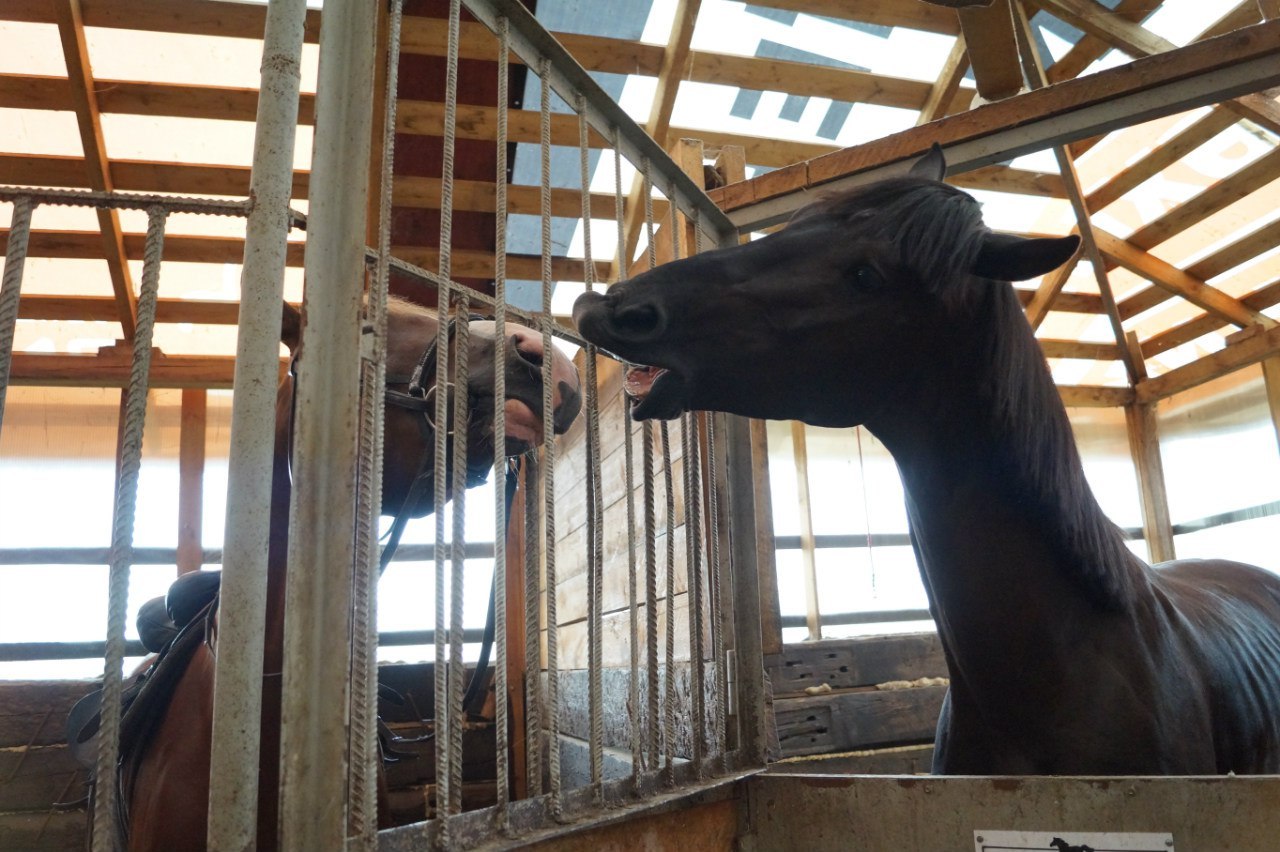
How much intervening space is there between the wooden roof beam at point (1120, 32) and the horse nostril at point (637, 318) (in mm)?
5297

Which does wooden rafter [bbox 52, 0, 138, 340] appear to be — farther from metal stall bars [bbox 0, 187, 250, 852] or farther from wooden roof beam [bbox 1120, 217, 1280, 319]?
wooden roof beam [bbox 1120, 217, 1280, 319]

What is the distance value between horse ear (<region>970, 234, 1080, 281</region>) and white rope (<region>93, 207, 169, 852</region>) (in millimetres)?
1061

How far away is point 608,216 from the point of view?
18.0 ft

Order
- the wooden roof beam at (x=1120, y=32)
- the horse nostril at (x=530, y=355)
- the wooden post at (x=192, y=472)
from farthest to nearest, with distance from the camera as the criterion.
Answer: the wooden post at (x=192, y=472) → the wooden roof beam at (x=1120, y=32) → the horse nostril at (x=530, y=355)

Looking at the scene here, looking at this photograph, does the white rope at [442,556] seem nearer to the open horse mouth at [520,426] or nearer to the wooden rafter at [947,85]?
the open horse mouth at [520,426]

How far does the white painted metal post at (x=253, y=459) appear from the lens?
0.73 m

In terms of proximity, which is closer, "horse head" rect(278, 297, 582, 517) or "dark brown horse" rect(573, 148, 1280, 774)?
"dark brown horse" rect(573, 148, 1280, 774)

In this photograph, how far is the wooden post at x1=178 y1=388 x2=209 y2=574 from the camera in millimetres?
5929

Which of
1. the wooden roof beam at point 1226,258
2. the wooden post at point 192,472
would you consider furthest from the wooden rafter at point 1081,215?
the wooden post at point 192,472

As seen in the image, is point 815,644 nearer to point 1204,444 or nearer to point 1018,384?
point 1018,384

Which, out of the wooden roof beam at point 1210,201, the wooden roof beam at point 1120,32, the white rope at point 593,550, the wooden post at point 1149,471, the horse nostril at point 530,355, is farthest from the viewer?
the wooden post at point 1149,471

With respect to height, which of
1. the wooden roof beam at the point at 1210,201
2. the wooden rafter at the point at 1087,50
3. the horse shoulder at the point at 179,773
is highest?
the wooden rafter at the point at 1087,50

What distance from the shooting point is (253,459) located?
78 cm

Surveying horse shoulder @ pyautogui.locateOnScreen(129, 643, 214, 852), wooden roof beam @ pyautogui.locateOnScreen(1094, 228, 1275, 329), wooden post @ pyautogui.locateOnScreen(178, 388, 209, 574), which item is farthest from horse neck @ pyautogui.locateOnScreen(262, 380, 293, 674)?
wooden roof beam @ pyautogui.locateOnScreen(1094, 228, 1275, 329)
